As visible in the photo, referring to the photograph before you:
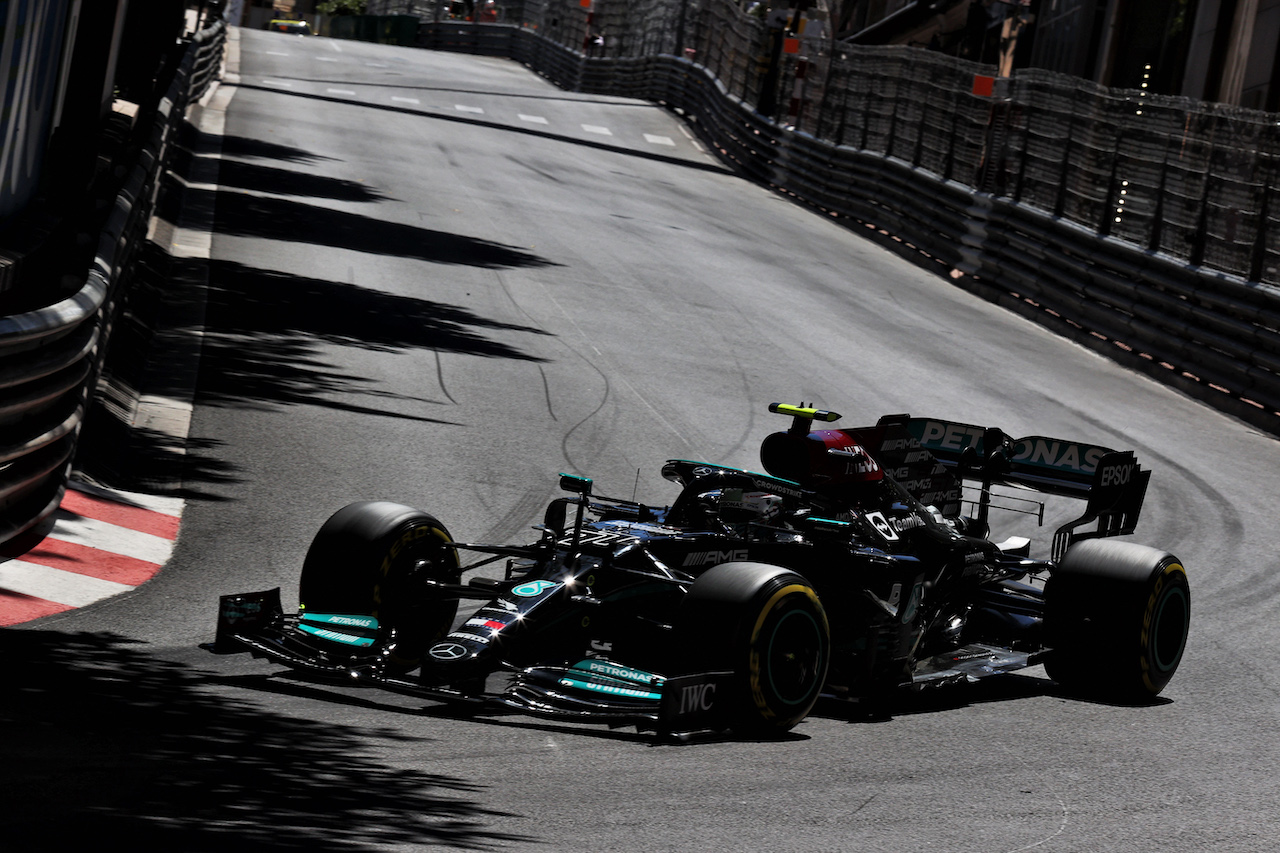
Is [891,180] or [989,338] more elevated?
[891,180]

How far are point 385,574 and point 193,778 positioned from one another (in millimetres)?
2099

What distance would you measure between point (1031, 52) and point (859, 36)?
7928mm

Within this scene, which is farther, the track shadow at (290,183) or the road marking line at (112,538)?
the track shadow at (290,183)

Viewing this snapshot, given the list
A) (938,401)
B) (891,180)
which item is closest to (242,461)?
(938,401)

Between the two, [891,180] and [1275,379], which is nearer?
[1275,379]

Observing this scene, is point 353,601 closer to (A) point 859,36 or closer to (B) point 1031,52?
(B) point 1031,52

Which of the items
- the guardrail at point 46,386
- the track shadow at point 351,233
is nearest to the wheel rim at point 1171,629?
the guardrail at point 46,386

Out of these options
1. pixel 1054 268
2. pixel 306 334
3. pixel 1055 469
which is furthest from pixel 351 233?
pixel 1055 469

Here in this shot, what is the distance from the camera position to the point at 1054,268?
21922 millimetres

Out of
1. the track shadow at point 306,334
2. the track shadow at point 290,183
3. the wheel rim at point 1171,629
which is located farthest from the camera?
the track shadow at point 290,183

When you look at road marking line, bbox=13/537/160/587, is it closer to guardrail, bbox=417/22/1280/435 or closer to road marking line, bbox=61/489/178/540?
road marking line, bbox=61/489/178/540

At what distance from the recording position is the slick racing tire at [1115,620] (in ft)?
25.8

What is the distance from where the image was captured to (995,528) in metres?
11.4

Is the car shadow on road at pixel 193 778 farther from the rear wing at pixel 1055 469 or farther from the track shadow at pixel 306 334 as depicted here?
the track shadow at pixel 306 334
